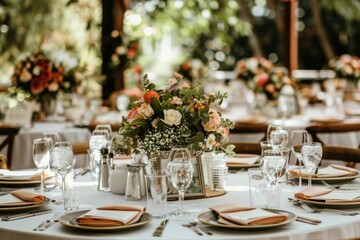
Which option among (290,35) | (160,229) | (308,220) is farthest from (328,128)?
(290,35)

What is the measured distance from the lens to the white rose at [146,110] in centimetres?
259

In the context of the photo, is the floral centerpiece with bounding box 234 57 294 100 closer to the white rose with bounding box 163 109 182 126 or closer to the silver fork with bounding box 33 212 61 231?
the white rose with bounding box 163 109 182 126

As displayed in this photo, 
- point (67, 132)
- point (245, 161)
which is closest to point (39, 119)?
point (67, 132)

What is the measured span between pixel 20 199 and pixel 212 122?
787 mm

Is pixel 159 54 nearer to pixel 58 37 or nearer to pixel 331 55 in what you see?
pixel 58 37

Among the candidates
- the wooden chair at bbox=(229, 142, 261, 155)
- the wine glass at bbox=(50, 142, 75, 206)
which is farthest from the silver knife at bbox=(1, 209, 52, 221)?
the wooden chair at bbox=(229, 142, 261, 155)

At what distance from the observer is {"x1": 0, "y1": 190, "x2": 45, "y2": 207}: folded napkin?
2350 mm

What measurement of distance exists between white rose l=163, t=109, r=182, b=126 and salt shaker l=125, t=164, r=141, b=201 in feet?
0.68

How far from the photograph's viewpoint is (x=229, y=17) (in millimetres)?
7965

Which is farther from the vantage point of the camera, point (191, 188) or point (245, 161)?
point (245, 161)

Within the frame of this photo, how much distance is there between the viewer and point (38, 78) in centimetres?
529

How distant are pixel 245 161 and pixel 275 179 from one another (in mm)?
980

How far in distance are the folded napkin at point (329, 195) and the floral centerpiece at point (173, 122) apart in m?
0.43

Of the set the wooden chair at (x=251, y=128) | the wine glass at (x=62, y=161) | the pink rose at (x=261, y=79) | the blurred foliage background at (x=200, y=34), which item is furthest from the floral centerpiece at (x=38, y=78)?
the blurred foliage background at (x=200, y=34)
